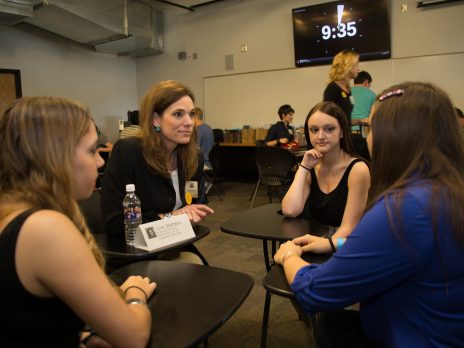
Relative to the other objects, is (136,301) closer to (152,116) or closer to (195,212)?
(195,212)

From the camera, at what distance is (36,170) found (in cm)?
87

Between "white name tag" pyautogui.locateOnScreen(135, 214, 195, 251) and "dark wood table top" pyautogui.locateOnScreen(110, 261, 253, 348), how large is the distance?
0.14 meters

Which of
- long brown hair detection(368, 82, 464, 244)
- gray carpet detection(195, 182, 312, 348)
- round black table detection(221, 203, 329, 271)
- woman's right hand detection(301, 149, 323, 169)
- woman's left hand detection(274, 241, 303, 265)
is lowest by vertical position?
gray carpet detection(195, 182, 312, 348)

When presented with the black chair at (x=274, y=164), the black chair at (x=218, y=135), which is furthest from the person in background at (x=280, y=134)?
the black chair at (x=218, y=135)

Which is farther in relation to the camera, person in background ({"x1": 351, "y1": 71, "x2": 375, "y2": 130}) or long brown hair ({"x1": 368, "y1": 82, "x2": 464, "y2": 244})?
person in background ({"x1": 351, "y1": 71, "x2": 375, "y2": 130})

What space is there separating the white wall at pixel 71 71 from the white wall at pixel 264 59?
51 centimetres

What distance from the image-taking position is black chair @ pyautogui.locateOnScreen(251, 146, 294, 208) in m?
4.59

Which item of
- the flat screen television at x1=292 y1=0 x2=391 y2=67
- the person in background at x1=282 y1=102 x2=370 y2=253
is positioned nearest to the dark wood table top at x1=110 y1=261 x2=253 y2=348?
the person in background at x1=282 y1=102 x2=370 y2=253

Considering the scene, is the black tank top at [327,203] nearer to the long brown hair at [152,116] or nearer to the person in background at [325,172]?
the person in background at [325,172]

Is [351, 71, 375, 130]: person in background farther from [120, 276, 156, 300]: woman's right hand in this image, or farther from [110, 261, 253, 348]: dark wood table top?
[120, 276, 156, 300]: woman's right hand

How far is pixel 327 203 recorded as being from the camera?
1940mm

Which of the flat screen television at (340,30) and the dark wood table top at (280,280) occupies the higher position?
the flat screen television at (340,30)

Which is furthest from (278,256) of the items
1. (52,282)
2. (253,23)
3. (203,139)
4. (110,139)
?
(110,139)

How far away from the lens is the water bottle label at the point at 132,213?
5.78ft
